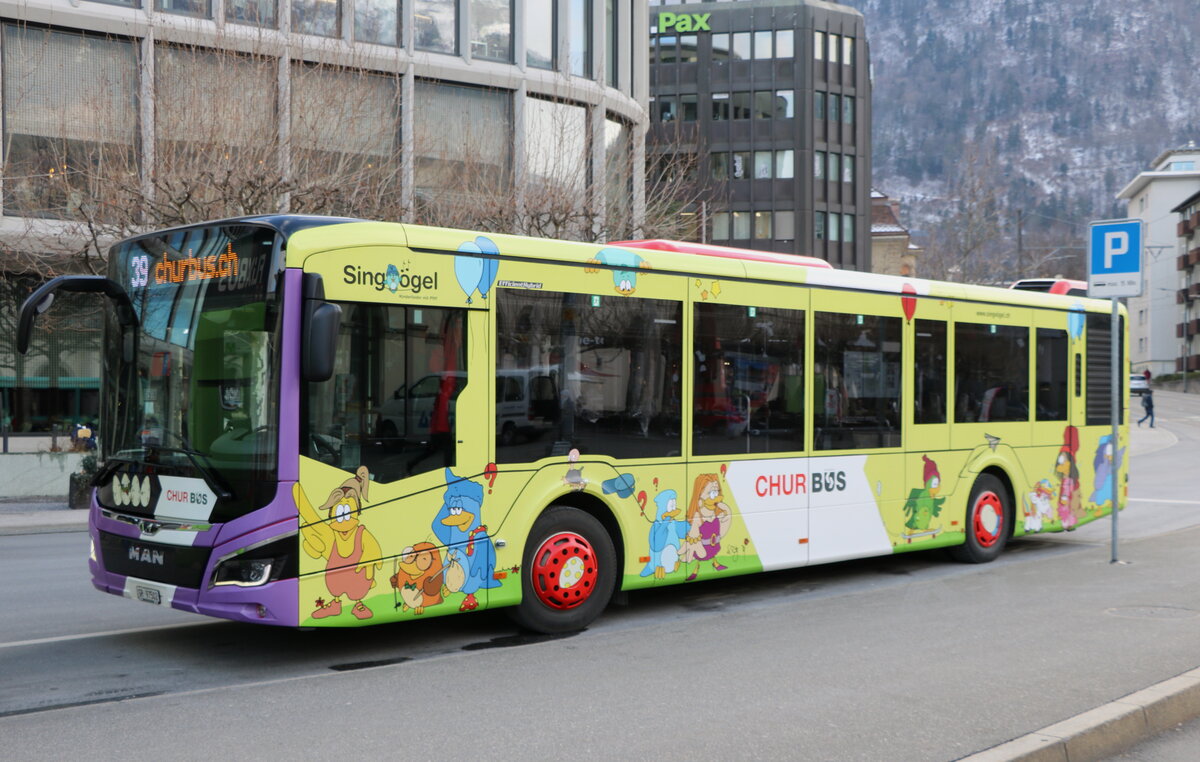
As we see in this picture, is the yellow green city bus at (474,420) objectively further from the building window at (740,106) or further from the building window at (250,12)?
the building window at (740,106)

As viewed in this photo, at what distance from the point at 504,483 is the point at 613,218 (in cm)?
1644

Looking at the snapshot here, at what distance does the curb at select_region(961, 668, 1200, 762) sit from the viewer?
5.27 metres

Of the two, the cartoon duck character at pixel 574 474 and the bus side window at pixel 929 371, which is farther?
the bus side window at pixel 929 371

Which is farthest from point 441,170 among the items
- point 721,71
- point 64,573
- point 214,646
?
point 721,71

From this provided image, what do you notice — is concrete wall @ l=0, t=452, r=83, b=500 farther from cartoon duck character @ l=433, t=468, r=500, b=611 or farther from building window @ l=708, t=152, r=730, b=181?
building window @ l=708, t=152, r=730, b=181

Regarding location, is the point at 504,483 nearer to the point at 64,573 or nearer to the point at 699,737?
the point at 699,737

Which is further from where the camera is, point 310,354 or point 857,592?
point 857,592

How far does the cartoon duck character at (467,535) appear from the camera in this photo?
7699 mm

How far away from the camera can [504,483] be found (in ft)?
26.2

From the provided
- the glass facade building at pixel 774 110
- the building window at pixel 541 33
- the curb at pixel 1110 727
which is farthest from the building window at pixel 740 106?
the curb at pixel 1110 727

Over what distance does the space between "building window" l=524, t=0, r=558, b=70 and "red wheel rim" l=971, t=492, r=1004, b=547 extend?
2120 cm

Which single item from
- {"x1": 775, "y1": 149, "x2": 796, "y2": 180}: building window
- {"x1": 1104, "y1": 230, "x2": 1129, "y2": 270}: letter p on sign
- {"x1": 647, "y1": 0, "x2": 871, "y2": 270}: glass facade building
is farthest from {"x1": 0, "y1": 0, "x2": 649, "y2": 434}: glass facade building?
{"x1": 775, "y1": 149, "x2": 796, "y2": 180}: building window

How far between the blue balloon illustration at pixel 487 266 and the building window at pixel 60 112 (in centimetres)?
1381

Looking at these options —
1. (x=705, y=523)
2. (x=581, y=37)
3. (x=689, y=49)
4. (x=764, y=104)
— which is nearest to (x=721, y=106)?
Result: (x=764, y=104)
